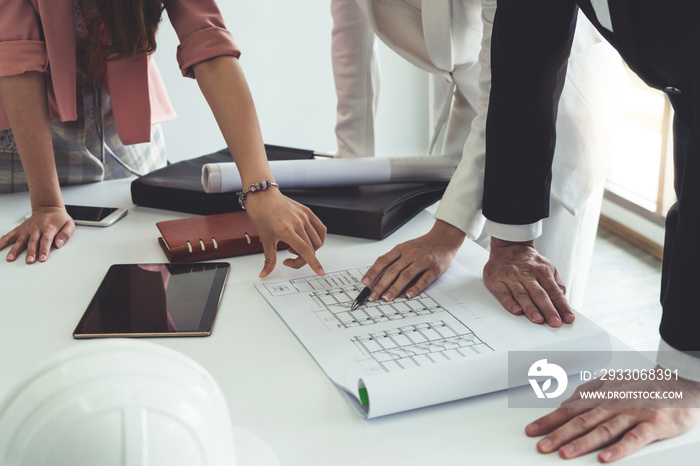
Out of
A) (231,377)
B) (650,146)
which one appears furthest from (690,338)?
(650,146)

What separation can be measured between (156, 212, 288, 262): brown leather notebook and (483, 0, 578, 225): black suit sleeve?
0.38 meters

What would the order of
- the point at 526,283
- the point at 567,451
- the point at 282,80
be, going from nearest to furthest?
1. the point at 567,451
2. the point at 526,283
3. the point at 282,80

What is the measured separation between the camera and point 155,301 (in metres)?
0.93

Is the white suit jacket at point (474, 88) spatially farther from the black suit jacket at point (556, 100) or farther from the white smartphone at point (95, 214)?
the white smartphone at point (95, 214)

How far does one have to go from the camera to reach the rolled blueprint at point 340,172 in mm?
1224

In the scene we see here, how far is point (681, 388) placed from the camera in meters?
0.69

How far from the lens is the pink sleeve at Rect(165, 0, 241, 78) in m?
1.20

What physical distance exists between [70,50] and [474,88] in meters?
0.76

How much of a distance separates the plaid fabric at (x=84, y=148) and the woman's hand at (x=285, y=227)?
1.67 ft

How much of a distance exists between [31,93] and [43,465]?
3.04ft

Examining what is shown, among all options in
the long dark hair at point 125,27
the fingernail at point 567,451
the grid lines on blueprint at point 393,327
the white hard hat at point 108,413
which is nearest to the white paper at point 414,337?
the grid lines on blueprint at point 393,327

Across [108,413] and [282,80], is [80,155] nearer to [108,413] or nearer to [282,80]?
[108,413]

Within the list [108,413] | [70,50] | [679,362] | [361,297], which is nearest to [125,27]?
[70,50]

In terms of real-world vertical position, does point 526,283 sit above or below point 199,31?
below
